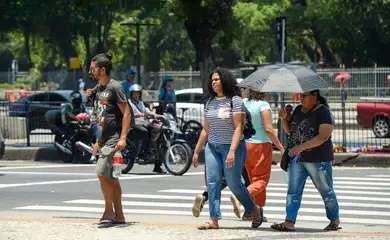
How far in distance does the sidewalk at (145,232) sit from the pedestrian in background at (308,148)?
38cm

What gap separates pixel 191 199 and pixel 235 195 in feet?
12.6

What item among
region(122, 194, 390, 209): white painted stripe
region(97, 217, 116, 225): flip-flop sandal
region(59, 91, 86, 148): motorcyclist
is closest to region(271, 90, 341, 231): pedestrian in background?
region(97, 217, 116, 225): flip-flop sandal

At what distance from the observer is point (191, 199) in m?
14.2

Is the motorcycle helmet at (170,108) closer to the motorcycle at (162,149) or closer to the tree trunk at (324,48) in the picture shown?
the motorcycle at (162,149)

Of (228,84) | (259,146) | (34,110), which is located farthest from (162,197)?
(34,110)

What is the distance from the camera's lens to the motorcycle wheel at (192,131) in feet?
76.2

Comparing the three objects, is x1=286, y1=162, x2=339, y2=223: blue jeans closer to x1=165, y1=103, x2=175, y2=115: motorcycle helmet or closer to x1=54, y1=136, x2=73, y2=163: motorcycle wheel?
x1=54, y1=136, x2=73, y2=163: motorcycle wheel

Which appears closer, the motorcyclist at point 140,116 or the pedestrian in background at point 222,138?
the pedestrian in background at point 222,138

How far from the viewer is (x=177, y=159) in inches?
711

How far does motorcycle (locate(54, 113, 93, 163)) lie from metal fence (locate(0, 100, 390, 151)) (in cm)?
175

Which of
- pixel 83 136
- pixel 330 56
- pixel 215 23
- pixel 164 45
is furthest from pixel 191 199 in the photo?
pixel 164 45

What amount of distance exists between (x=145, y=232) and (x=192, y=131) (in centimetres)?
1347

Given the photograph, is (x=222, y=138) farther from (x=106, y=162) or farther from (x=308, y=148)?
(x=106, y=162)

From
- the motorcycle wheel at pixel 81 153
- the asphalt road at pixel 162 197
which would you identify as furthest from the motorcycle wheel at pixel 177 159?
the motorcycle wheel at pixel 81 153
